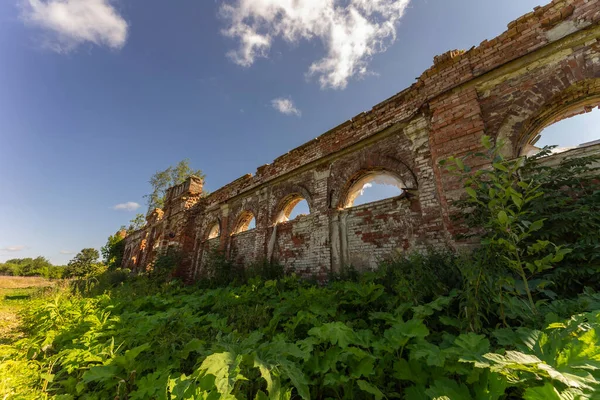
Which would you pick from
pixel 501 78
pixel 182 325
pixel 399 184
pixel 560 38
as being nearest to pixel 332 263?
pixel 399 184

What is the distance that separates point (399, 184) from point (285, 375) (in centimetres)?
523

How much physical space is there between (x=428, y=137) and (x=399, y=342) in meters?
4.70

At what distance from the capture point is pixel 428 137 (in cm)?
518

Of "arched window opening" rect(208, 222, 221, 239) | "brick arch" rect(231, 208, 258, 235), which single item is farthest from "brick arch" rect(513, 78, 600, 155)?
"arched window opening" rect(208, 222, 221, 239)

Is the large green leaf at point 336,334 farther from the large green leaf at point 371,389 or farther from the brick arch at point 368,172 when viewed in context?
the brick arch at point 368,172

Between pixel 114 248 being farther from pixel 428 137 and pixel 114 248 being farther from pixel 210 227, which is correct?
pixel 428 137

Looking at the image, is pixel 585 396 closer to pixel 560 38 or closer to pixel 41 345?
pixel 41 345

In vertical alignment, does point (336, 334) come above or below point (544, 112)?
below

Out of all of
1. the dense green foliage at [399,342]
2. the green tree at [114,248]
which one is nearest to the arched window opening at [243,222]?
the dense green foliage at [399,342]

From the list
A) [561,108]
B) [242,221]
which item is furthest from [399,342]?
[242,221]

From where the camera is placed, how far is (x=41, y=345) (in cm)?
303

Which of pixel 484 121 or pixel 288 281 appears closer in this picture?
pixel 484 121

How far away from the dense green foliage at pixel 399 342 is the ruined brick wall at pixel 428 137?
1098 mm

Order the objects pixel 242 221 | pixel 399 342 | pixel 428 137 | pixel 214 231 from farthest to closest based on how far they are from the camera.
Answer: pixel 214 231, pixel 242 221, pixel 428 137, pixel 399 342
